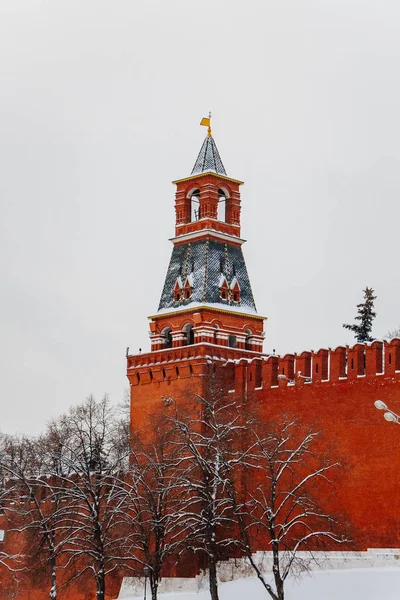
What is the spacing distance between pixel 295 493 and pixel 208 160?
53.7 feet

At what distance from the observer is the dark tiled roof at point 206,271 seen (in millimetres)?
51628

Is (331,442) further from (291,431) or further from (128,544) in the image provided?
(128,544)

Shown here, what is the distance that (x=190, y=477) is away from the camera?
4478 cm

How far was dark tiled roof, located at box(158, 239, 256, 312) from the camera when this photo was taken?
169 ft

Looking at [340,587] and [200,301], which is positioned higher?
[200,301]

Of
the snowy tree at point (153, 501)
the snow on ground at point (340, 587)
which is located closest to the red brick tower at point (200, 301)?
the snowy tree at point (153, 501)

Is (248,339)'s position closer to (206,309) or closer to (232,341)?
(232,341)

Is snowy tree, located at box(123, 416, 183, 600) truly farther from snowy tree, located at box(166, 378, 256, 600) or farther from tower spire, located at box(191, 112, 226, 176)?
tower spire, located at box(191, 112, 226, 176)

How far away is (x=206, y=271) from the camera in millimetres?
51844

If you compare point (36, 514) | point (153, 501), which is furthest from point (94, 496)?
point (36, 514)

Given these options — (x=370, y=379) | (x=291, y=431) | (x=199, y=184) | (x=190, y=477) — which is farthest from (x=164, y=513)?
(x=199, y=184)

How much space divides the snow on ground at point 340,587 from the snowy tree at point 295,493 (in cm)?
53

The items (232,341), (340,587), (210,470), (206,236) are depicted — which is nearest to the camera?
(340,587)

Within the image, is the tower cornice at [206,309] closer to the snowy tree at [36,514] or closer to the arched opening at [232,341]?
the arched opening at [232,341]
